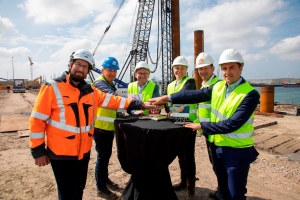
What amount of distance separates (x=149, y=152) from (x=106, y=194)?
165cm

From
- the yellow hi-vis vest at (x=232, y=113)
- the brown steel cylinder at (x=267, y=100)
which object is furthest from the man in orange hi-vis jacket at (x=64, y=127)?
the brown steel cylinder at (x=267, y=100)

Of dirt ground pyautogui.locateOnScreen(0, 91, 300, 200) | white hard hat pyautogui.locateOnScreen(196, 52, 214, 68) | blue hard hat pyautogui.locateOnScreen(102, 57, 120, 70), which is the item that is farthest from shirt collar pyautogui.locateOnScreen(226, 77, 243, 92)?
dirt ground pyautogui.locateOnScreen(0, 91, 300, 200)

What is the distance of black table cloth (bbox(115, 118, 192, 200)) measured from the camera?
2.25m

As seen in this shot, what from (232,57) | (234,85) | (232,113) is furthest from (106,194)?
(232,57)

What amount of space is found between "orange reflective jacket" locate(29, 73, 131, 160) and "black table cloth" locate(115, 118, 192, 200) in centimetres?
46

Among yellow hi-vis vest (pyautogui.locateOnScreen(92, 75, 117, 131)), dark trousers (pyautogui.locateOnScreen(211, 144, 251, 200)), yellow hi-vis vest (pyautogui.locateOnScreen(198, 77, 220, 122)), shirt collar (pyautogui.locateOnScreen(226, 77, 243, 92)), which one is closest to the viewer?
dark trousers (pyautogui.locateOnScreen(211, 144, 251, 200))

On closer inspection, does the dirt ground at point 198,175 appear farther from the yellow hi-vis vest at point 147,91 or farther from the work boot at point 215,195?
the yellow hi-vis vest at point 147,91

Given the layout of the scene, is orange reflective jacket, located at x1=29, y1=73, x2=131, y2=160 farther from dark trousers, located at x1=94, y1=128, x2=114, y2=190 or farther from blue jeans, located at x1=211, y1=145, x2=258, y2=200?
blue jeans, located at x1=211, y1=145, x2=258, y2=200

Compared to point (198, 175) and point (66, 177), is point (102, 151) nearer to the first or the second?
point (66, 177)

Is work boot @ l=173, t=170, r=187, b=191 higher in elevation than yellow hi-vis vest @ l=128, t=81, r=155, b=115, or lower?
lower

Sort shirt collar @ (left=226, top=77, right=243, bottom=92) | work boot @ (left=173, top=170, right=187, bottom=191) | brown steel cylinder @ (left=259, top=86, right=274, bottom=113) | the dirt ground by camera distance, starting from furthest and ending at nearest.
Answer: brown steel cylinder @ (left=259, top=86, right=274, bottom=113)
work boot @ (left=173, top=170, right=187, bottom=191)
the dirt ground
shirt collar @ (left=226, top=77, right=243, bottom=92)

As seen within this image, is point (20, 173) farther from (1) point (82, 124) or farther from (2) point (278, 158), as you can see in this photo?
(2) point (278, 158)

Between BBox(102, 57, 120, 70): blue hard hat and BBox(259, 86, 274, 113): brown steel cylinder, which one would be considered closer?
BBox(102, 57, 120, 70): blue hard hat

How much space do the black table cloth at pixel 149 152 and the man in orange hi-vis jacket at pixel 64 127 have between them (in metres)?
0.45
